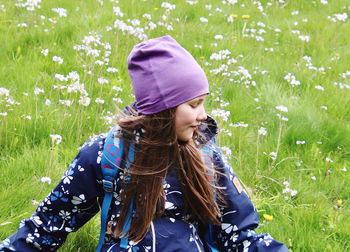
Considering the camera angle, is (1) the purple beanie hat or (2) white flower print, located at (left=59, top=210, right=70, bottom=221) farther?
(2) white flower print, located at (left=59, top=210, right=70, bottom=221)

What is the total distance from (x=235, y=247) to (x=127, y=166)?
2.41 ft

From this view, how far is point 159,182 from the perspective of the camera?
2.18 m

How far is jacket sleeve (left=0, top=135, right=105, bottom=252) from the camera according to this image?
7.21 ft

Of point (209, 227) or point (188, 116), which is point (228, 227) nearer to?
point (209, 227)

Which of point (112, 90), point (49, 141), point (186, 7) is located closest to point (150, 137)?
point (49, 141)

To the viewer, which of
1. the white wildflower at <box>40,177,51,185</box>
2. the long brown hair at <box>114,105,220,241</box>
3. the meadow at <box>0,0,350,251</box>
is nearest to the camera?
the long brown hair at <box>114,105,220,241</box>

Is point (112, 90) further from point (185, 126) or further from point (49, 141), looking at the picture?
point (185, 126)

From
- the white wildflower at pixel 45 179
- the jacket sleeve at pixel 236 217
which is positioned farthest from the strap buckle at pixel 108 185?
the white wildflower at pixel 45 179

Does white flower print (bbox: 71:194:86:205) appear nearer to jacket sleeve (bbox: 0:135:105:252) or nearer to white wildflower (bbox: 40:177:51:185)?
jacket sleeve (bbox: 0:135:105:252)

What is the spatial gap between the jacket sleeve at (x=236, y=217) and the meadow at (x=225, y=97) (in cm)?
65

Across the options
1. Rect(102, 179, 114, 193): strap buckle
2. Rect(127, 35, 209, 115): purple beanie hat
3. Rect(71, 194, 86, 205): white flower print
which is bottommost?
Rect(71, 194, 86, 205): white flower print

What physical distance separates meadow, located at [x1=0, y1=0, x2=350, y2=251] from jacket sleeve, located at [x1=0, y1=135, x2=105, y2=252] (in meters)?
0.34

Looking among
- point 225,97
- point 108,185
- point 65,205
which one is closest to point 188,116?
point 108,185

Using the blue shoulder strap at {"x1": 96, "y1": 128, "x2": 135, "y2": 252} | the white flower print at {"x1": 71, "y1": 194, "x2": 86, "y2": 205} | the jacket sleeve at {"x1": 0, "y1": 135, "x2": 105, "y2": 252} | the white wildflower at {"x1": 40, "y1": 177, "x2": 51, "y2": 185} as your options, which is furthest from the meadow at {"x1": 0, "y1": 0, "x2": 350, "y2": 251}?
the blue shoulder strap at {"x1": 96, "y1": 128, "x2": 135, "y2": 252}
